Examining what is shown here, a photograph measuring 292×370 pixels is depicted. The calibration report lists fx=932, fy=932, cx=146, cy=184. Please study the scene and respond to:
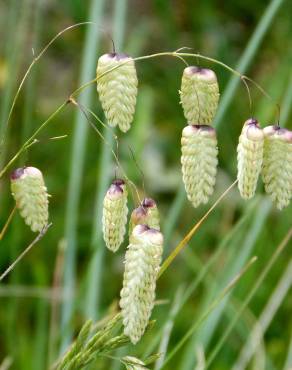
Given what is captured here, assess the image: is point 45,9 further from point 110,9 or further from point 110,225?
point 110,225

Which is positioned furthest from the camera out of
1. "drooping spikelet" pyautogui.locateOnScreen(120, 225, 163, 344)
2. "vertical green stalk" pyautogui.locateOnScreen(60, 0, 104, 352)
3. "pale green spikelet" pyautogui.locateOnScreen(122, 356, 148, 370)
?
"vertical green stalk" pyautogui.locateOnScreen(60, 0, 104, 352)

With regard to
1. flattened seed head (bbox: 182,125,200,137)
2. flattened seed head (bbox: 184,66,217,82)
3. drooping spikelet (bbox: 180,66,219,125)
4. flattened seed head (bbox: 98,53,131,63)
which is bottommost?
flattened seed head (bbox: 182,125,200,137)

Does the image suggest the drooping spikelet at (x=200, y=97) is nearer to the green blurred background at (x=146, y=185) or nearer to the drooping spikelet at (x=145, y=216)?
the drooping spikelet at (x=145, y=216)

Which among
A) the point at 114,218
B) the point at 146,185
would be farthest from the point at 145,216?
the point at 146,185

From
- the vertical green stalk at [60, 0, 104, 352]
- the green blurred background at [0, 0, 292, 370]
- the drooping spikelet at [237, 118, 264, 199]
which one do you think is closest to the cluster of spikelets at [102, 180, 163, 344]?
the drooping spikelet at [237, 118, 264, 199]

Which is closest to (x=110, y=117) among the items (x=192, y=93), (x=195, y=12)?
(x=192, y=93)

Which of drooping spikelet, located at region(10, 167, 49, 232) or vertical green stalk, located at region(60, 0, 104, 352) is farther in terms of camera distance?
vertical green stalk, located at region(60, 0, 104, 352)

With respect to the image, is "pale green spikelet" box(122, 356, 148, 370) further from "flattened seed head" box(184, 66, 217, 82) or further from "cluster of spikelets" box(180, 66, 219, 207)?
"flattened seed head" box(184, 66, 217, 82)
